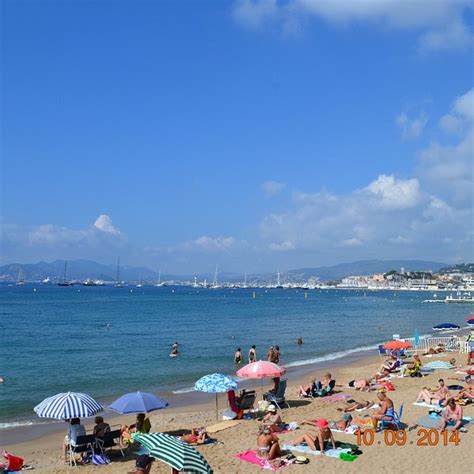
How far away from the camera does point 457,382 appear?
19891mm

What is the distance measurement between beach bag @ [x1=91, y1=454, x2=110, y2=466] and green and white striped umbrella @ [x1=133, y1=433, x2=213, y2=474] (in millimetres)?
3511

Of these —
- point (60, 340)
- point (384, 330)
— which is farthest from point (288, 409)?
point (384, 330)

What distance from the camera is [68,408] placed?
38.7ft

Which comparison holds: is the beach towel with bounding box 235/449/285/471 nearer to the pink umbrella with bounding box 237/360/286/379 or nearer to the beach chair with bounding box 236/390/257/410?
the pink umbrella with bounding box 237/360/286/379

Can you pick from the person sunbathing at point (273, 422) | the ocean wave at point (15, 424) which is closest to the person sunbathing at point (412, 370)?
the person sunbathing at point (273, 422)

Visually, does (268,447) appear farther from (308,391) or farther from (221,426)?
(308,391)

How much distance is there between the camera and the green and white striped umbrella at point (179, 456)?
7.96 meters

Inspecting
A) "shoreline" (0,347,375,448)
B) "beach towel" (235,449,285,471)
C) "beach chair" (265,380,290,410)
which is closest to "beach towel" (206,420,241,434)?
"beach chair" (265,380,290,410)

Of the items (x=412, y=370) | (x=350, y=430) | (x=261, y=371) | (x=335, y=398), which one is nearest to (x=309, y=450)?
(x=350, y=430)

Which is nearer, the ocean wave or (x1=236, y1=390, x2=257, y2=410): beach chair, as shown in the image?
(x1=236, y1=390, x2=257, y2=410): beach chair

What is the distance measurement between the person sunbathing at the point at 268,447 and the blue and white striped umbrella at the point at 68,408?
146 inches

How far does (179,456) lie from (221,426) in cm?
668

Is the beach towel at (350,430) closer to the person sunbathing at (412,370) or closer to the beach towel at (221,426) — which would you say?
the beach towel at (221,426)

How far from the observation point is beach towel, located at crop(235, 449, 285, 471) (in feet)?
35.6
